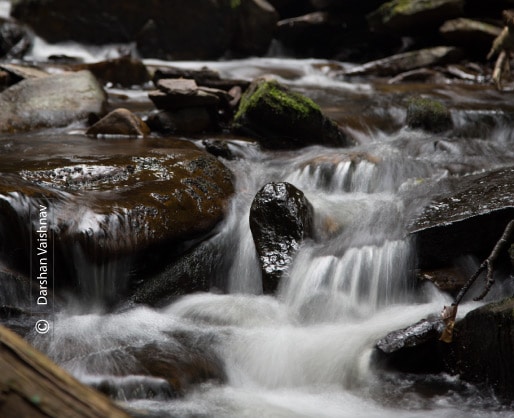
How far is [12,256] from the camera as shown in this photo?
3.98 m

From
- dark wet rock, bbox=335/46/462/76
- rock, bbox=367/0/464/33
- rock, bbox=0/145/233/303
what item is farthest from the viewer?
rock, bbox=367/0/464/33

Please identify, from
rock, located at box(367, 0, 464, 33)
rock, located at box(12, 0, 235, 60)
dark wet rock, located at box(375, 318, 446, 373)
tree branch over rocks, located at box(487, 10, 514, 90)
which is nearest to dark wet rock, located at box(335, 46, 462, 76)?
rock, located at box(367, 0, 464, 33)

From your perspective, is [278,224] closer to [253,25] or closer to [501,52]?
[501,52]

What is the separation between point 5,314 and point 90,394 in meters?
2.74

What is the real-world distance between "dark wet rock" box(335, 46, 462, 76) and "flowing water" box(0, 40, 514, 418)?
245 inches

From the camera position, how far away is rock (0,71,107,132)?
24.3ft

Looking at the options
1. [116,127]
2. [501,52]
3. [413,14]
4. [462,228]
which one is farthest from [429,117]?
[413,14]

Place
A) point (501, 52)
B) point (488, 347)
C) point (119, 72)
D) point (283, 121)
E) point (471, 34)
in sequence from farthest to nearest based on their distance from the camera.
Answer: point (471, 34)
point (501, 52)
point (119, 72)
point (283, 121)
point (488, 347)

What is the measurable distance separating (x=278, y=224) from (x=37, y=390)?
3.70 m

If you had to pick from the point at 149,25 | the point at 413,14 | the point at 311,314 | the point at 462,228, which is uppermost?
the point at 413,14

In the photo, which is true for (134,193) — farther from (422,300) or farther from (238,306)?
(422,300)

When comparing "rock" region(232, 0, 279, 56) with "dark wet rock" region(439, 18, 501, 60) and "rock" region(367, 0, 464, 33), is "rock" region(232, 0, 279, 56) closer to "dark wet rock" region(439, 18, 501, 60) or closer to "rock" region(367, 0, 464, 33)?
"rock" region(367, 0, 464, 33)

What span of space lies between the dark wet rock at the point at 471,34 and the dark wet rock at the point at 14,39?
1106 cm

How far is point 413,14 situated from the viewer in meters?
13.8
